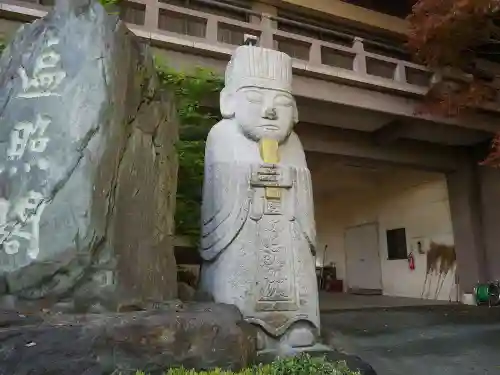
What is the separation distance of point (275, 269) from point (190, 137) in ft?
7.92

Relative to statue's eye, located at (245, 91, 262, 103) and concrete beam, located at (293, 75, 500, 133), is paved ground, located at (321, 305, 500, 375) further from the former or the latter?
concrete beam, located at (293, 75, 500, 133)

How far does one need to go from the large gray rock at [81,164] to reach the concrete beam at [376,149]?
5449 mm

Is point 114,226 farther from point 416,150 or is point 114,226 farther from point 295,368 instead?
point 416,150

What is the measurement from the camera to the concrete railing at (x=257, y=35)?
19.3 feet

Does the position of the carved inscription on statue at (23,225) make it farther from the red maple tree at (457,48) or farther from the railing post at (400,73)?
the railing post at (400,73)

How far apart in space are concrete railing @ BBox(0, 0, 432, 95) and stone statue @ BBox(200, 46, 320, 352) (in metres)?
2.42

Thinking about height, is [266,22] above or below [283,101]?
above

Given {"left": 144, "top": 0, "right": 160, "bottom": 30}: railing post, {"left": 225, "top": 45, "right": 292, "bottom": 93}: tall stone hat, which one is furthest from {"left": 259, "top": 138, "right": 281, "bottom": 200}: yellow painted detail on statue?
{"left": 144, "top": 0, "right": 160, "bottom": 30}: railing post

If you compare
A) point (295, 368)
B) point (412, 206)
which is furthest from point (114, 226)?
point (412, 206)

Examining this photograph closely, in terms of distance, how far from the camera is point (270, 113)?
12.0 feet

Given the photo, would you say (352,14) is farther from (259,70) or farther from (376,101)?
(259,70)

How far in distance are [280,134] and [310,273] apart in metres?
1.12

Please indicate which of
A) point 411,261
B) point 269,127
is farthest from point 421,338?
point 411,261

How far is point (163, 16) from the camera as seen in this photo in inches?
262
